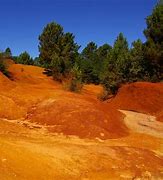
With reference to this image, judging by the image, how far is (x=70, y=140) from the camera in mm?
15078

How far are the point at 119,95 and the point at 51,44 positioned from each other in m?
26.2

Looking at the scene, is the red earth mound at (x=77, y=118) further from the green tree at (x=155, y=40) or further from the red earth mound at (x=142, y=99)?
the green tree at (x=155, y=40)

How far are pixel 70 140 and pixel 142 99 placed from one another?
14372 millimetres

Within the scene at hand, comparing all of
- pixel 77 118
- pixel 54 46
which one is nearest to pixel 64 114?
pixel 77 118

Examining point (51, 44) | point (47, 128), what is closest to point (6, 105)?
point (47, 128)

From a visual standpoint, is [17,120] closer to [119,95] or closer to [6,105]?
[6,105]

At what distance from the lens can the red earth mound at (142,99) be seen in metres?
27.8

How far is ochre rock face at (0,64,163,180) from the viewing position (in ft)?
36.9

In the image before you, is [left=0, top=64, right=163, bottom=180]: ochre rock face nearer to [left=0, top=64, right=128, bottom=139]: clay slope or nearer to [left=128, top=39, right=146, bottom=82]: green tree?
[left=0, top=64, right=128, bottom=139]: clay slope

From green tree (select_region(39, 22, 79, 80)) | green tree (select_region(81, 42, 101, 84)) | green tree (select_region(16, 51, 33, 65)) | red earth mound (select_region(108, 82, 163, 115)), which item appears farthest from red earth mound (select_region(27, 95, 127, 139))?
green tree (select_region(16, 51, 33, 65))

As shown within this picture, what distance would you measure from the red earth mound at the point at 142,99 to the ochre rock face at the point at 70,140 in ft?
12.9

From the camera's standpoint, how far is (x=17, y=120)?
1778cm

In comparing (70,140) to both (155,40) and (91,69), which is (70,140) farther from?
(91,69)

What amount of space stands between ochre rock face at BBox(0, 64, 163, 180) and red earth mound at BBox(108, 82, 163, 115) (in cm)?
394
